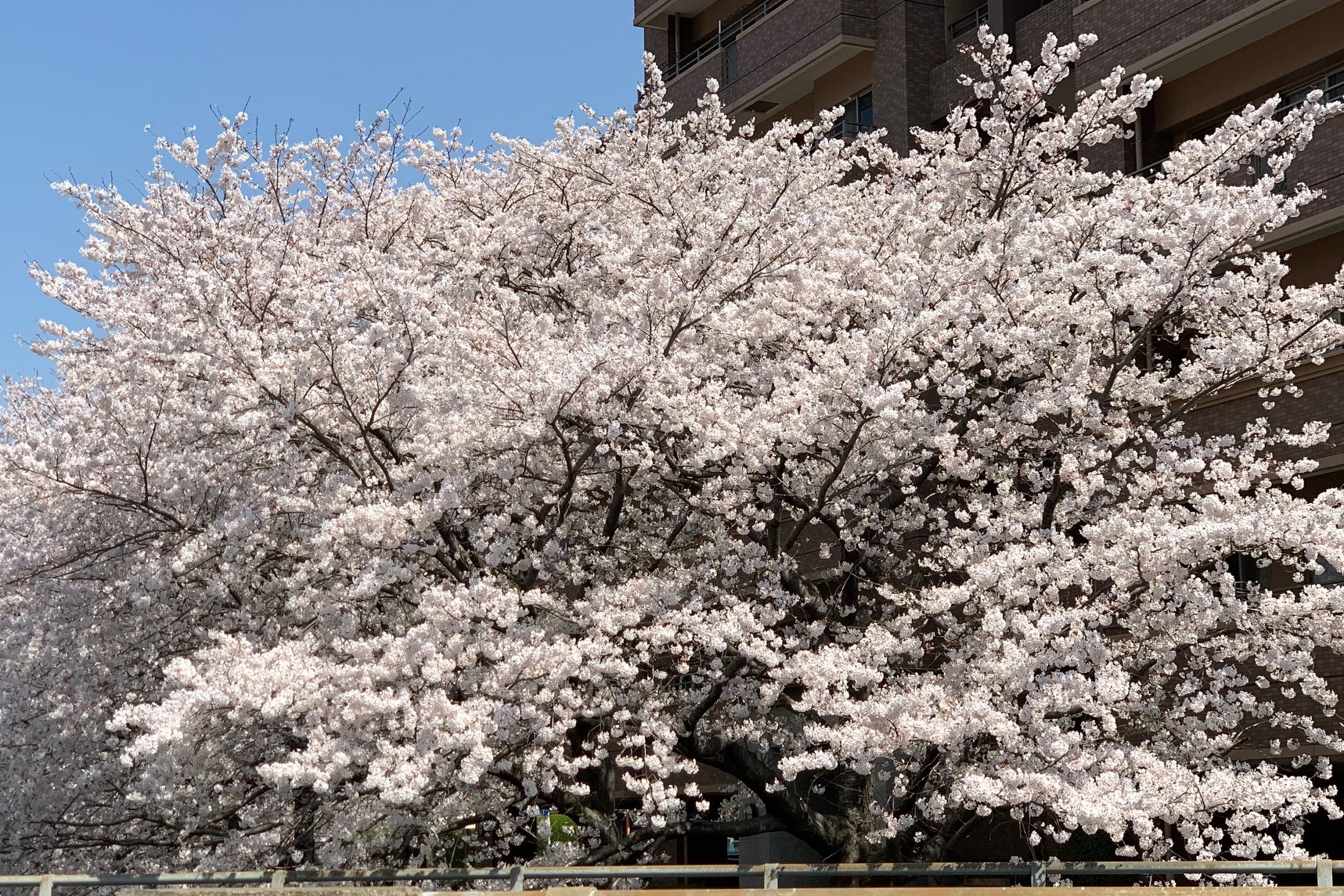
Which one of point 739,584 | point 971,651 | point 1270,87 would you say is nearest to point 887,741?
point 971,651

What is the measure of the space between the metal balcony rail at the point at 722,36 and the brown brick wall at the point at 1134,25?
873 centimetres

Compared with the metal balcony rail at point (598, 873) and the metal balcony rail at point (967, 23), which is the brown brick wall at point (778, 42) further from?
the metal balcony rail at point (598, 873)

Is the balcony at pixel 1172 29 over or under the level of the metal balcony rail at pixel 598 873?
over

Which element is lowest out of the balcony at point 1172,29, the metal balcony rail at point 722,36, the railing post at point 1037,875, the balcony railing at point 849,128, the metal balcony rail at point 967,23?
the railing post at point 1037,875

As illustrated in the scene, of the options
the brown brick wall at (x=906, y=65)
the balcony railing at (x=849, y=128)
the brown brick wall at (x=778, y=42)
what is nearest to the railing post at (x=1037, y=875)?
the brown brick wall at (x=906, y=65)

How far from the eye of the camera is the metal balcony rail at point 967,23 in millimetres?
26109

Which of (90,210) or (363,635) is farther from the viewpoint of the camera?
(90,210)

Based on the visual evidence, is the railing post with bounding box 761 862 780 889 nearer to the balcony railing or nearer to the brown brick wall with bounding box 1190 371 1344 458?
the brown brick wall with bounding box 1190 371 1344 458

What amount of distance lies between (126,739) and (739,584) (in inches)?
277

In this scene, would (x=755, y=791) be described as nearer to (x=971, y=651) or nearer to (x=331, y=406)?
(x=971, y=651)

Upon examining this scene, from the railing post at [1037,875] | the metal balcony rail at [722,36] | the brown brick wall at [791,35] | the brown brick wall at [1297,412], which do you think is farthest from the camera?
the metal balcony rail at [722,36]

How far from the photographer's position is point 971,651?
12.7m

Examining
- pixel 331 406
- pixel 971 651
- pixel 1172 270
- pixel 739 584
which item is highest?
pixel 1172 270

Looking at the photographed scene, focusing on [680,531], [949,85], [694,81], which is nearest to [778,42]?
[694,81]
